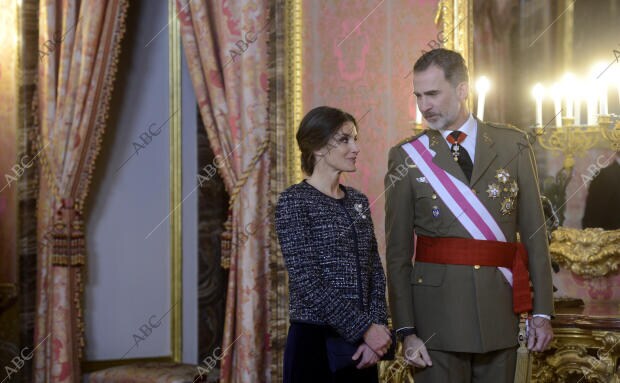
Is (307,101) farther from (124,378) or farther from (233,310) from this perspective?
(124,378)

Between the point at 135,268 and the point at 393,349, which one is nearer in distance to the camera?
the point at 393,349

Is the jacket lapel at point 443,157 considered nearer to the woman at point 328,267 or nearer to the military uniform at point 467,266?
the military uniform at point 467,266

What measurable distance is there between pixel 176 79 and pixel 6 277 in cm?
148

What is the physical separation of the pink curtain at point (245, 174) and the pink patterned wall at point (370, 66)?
9.8 inches

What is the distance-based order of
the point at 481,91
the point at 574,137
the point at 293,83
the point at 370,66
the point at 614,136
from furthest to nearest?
the point at 293,83
the point at 370,66
the point at 481,91
the point at 574,137
the point at 614,136

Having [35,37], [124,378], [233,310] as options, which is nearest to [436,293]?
[233,310]

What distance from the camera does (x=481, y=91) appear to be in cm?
389

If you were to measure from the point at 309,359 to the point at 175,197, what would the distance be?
282 cm

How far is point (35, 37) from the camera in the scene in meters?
4.91

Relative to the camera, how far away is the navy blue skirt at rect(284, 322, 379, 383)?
2588 millimetres

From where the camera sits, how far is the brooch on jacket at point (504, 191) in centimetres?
268

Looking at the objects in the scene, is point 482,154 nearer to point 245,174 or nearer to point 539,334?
point 539,334

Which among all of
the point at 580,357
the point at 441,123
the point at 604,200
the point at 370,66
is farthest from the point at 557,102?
the point at 441,123

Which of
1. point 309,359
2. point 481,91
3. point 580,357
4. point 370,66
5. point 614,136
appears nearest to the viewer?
point 309,359
